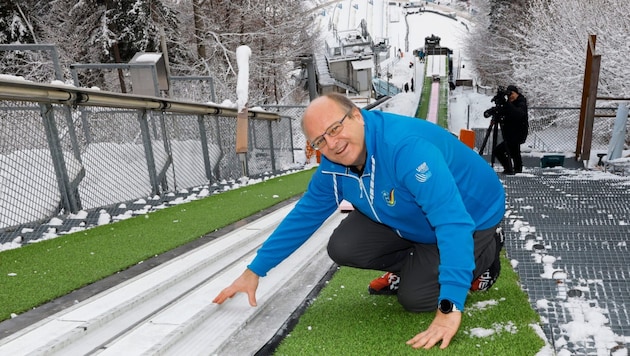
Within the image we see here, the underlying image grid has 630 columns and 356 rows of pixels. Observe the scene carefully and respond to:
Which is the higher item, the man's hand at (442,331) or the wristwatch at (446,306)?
the wristwatch at (446,306)

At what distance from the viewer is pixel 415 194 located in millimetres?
1760

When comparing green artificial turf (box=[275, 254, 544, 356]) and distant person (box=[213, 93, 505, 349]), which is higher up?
→ distant person (box=[213, 93, 505, 349])

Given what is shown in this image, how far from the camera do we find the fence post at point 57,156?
4086 mm

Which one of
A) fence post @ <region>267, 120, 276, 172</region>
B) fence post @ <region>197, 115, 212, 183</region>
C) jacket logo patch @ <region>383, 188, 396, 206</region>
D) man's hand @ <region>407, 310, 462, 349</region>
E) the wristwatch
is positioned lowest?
fence post @ <region>267, 120, 276, 172</region>

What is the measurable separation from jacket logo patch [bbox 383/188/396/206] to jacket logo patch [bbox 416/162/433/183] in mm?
197

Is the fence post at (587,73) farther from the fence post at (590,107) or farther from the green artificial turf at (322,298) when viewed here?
the green artificial turf at (322,298)

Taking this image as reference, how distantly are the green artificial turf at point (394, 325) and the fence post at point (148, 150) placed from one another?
3.62 meters

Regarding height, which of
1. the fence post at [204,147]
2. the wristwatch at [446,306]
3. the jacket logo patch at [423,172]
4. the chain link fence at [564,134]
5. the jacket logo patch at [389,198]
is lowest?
the chain link fence at [564,134]

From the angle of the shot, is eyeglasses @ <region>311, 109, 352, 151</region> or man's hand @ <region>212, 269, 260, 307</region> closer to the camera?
eyeglasses @ <region>311, 109, 352, 151</region>

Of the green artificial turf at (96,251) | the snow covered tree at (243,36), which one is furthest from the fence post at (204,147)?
the snow covered tree at (243,36)

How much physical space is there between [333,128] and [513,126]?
19.8ft

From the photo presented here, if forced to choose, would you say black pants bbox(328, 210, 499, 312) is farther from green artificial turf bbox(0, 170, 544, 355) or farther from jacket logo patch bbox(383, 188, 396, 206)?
jacket logo patch bbox(383, 188, 396, 206)

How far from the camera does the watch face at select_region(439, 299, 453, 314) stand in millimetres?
→ 1745

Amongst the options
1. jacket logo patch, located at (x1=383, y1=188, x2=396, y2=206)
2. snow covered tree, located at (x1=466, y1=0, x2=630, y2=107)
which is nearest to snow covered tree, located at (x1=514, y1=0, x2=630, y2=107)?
snow covered tree, located at (x1=466, y1=0, x2=630, y2=107)
